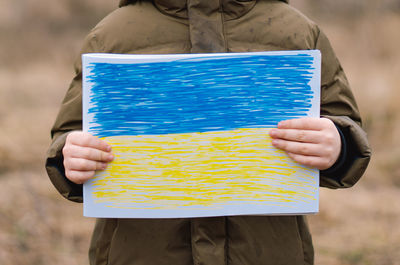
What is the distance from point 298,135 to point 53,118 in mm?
4249

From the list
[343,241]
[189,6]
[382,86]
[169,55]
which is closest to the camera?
[169,55]

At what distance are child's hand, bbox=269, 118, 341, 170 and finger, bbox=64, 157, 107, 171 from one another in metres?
0.43

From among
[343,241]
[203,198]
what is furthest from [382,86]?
Answer: [203,198]

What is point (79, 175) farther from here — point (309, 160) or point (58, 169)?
point (309, 160)

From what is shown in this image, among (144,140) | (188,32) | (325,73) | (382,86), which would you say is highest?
(188,32)

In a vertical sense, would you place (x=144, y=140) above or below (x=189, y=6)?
below

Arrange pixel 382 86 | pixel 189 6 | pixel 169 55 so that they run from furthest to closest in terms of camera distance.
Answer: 1. pixel 382 86
2. pixel 189 6
3. pixel 169 55

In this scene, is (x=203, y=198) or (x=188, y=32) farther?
(x=188, y=32)

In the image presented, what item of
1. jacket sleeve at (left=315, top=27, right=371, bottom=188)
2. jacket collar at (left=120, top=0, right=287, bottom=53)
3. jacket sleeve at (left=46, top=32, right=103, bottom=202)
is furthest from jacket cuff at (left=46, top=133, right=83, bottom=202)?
jacket sleeve at (left=315, top=27, right=371, bottom=188)

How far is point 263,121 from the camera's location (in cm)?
113

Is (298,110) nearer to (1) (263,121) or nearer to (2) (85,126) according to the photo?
(1) (263,121)

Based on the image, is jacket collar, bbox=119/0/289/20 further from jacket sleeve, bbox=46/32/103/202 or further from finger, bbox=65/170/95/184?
finger, bbox=65/170/95/184

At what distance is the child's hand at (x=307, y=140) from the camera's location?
43.4 inches

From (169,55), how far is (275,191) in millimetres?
429
